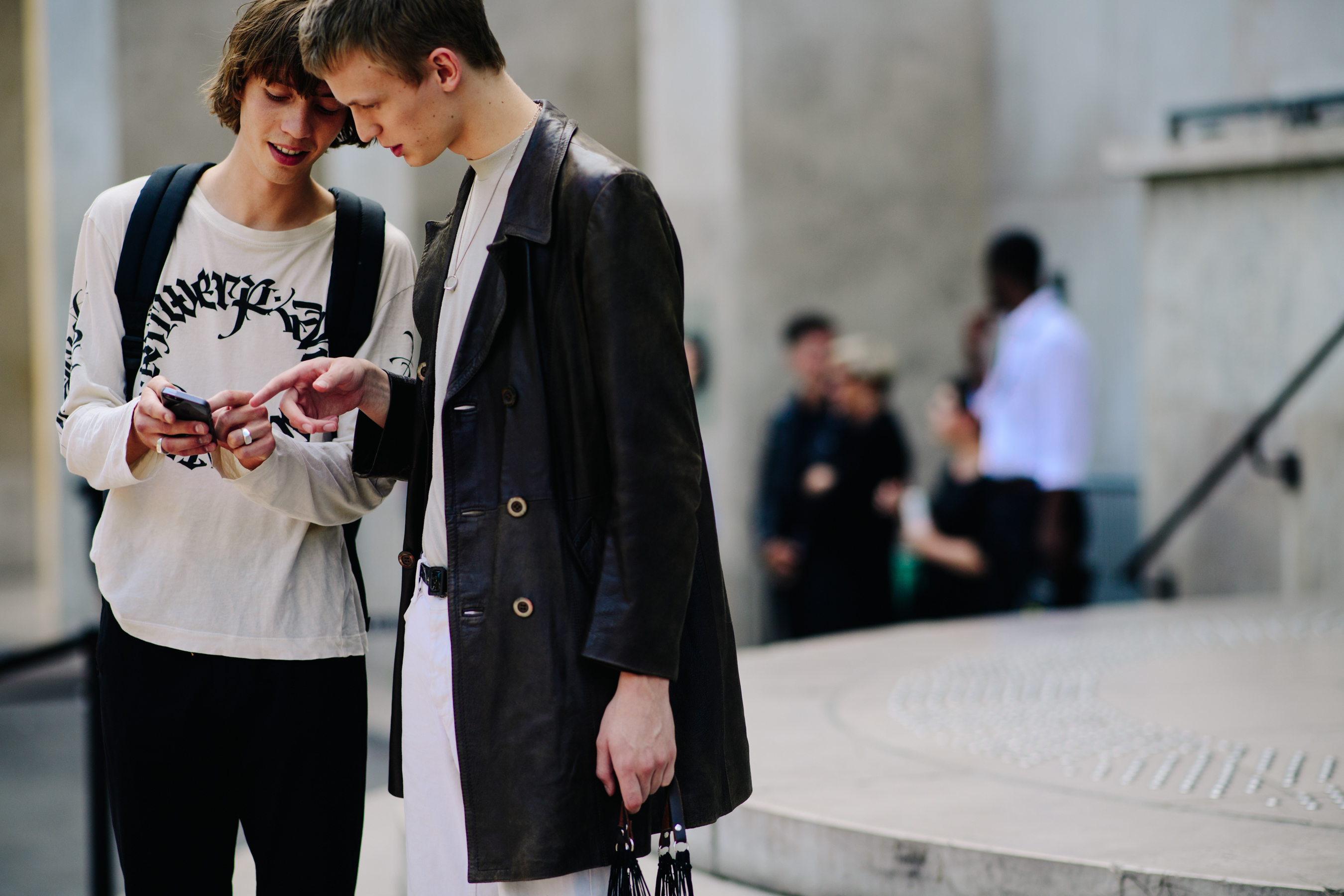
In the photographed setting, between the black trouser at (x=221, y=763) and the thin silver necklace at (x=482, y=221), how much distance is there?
2.31 feet

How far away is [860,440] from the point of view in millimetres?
7340

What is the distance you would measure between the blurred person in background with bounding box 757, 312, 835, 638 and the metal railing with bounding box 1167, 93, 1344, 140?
2298 mm

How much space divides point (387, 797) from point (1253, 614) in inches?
159

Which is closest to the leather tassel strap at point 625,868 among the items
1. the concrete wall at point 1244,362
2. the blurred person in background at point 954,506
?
the blurred person in background at point 954,506

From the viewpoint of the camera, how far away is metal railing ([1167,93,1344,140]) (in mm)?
7242

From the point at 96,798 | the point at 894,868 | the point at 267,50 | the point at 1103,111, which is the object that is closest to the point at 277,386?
the point at 267,50

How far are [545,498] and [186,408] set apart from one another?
0.57 meters

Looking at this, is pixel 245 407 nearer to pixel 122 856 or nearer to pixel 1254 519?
pixel 122 856

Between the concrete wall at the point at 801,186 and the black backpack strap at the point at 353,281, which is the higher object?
the concrete wall at the point at 801,186

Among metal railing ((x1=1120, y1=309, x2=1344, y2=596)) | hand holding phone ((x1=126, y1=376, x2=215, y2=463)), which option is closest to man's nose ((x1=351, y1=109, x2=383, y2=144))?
hand holding phone ((x1=126, y1=376, x2=215, y2=463))

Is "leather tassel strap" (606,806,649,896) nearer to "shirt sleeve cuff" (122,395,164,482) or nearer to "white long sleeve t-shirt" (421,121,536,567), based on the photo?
"white long sleeve t-shirt" (421,121,536,567)

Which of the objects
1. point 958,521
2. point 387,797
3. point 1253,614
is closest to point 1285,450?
point 1253,614

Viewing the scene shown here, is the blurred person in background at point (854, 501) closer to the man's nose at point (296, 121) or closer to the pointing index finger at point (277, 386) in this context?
the man's nose at point (296, 121)

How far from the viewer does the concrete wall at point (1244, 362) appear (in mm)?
7129
